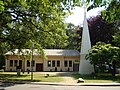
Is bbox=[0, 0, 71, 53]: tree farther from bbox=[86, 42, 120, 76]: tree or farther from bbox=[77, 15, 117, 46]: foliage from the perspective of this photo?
bbox=[77, 15, 117, 46]: foliage

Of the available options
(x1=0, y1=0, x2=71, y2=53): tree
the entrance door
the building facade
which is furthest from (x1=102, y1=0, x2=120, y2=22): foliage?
the entrance door

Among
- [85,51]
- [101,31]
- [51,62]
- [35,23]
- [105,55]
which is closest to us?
[35,23]

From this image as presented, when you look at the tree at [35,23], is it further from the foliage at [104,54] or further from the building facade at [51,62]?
the building facade at [51,62]

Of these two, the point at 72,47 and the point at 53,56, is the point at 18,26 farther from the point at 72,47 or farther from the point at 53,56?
the point at 72,47

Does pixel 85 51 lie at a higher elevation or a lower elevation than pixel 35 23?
lower

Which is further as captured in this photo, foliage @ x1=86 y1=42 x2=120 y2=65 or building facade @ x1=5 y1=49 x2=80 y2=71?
building facade @ x1=5 y1=49 x2=80 y2=71

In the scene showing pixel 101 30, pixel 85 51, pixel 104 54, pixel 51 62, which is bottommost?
pixel 51 62

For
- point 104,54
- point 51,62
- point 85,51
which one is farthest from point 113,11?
point 51,62

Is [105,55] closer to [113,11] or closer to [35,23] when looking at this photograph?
[35,23]

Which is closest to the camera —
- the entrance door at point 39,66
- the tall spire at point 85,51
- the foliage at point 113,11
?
the foliage at point 113,11

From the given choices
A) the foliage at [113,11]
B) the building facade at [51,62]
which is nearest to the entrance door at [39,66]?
the building facade at [51,62]

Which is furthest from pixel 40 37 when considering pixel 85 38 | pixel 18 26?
pixel 85 38

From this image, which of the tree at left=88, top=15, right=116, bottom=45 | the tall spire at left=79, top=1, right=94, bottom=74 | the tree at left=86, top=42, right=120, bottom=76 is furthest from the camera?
the tree at left=88, top=15, right=116, bottom=45

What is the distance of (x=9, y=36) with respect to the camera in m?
38.9
